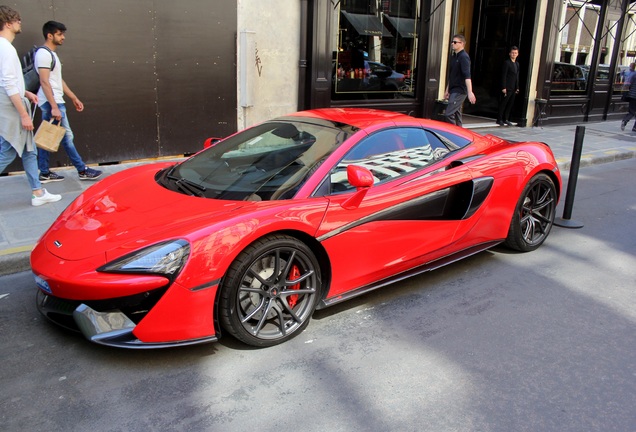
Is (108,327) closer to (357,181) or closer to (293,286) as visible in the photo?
(293,286)

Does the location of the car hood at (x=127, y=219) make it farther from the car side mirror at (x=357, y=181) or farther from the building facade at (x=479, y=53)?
the building facade at (x=479, y=53)

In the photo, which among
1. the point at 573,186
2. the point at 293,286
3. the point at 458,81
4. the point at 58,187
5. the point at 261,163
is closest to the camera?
the point at 293,286

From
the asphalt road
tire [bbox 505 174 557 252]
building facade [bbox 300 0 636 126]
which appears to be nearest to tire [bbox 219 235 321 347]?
the asphalt road

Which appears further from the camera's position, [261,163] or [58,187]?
[58,187]

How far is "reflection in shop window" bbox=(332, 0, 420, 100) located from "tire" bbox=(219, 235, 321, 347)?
686 centimetres

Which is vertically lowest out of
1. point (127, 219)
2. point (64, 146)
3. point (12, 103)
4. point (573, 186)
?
point (573, 186)

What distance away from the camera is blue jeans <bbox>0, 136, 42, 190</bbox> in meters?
5.38

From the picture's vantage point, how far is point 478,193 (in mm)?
4258

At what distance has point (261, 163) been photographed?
3.83m

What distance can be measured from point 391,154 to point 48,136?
3.96 m

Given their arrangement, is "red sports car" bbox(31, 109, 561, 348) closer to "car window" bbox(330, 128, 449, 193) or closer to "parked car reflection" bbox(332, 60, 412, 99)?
"car window" bbox(330, 128, 449, 193)

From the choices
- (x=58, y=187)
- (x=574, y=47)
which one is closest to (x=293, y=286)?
(x=58, y=187)

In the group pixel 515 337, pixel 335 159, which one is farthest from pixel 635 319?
pixel 335 159

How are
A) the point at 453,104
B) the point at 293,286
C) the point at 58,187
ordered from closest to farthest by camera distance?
the point at 293,286, the point at 58,187, the point at 453,104
